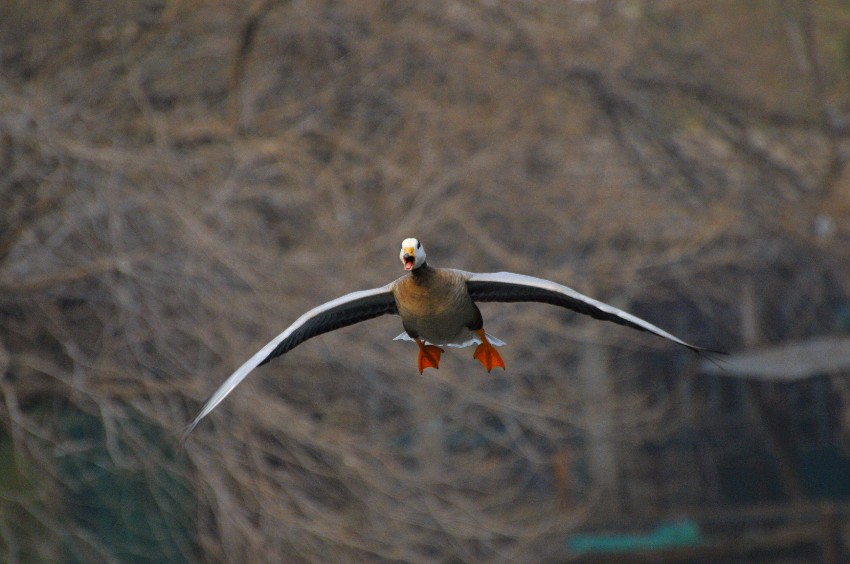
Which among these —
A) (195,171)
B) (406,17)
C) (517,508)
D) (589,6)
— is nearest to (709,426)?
(517,508)

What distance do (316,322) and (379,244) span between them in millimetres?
5624

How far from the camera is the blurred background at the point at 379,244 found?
8078 millimetres

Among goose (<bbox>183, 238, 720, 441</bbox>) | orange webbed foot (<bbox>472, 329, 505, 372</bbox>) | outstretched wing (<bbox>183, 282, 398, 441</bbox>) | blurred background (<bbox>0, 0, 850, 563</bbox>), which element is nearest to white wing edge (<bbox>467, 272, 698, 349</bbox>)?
goose (<bbox>183, 238, 720, 441</bbox>)

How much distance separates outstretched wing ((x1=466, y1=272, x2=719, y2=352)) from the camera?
3.36m

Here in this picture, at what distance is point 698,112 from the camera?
1224 cm

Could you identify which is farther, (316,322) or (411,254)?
(316,322)

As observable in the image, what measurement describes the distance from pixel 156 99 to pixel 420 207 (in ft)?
7.25

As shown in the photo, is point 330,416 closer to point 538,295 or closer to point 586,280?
point 586,280

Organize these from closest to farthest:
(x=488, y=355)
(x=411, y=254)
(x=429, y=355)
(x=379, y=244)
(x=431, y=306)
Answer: (x=411, y=254) → (x=431, y=306) → (x=429, y=355) → (x=488, y=355) → (x=379, y=244)

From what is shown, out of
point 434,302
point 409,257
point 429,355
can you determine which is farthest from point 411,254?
point 429,355

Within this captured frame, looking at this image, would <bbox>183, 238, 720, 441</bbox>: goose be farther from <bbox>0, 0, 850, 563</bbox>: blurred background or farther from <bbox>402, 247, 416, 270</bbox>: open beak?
<bbox>0, 0, 850, 563</bbox>: blurred background

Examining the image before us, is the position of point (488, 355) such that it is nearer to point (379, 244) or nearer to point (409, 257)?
point (409, 257)

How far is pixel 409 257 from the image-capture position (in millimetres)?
3383

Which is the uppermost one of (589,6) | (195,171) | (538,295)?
(589,6)
